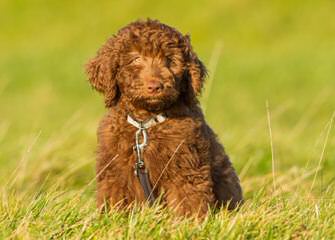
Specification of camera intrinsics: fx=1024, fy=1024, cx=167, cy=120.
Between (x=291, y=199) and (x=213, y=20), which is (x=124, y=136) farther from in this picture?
(x=213, y=20)

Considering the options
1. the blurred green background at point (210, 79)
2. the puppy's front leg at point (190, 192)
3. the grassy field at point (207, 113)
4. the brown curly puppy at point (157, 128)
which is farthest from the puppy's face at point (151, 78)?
the blurred green background at point (210, 79)

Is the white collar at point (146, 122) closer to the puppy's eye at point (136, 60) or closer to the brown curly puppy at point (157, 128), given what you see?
the brown curly puppy at point (157, 128)

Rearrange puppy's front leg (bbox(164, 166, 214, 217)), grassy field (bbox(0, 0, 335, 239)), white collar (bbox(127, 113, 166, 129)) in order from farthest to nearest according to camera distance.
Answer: white collar (bbox(127, 113, 166, 129))
puppy's front leg (bbox(164, 166, 214, 217))
grassy field (bbox(0, 0, 335, 239))

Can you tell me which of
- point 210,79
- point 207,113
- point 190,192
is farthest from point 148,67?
point 207,113

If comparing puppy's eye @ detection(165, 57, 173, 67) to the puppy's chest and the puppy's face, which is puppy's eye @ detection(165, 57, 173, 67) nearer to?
the puppy's face

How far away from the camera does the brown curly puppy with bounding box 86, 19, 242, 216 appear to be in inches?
249

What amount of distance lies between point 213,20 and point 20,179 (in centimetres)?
2475

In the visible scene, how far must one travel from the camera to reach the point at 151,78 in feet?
20.5

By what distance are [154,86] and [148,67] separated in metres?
0.25

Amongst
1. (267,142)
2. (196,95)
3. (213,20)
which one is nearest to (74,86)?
(213,20)

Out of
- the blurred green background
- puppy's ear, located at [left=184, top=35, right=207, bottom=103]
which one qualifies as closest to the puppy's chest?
puppy's ear, located at [left=184, top=35, right=207, bottom=103]

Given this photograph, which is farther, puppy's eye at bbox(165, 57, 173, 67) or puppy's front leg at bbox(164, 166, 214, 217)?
puppy's eye at bbox(165, 57, 173, 67)

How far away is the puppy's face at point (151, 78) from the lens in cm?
621

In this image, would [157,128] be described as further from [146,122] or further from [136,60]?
[136,60]
